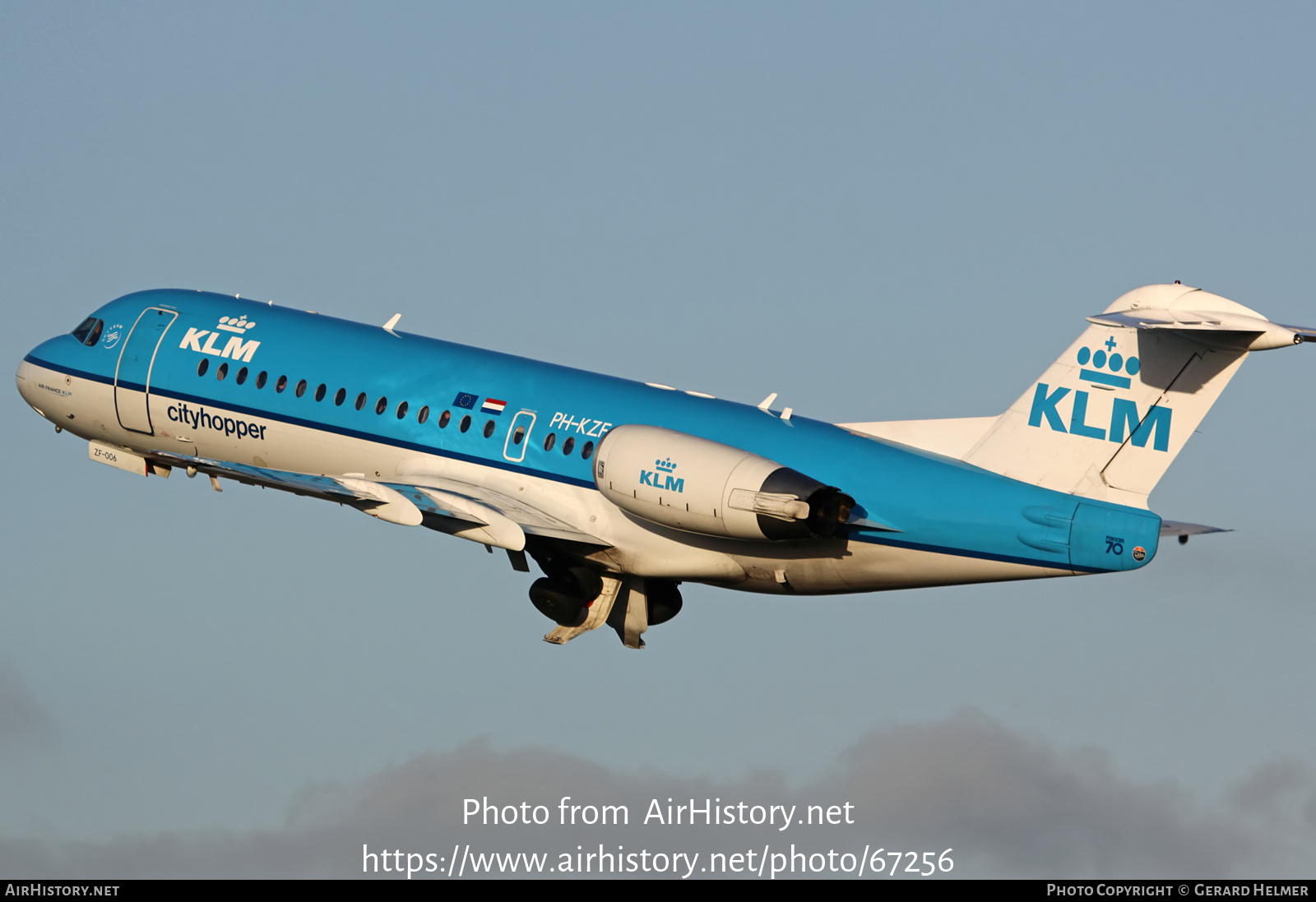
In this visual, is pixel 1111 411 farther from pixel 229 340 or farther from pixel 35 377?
pixel 35 377

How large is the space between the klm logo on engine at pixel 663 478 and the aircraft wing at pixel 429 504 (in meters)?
2.00

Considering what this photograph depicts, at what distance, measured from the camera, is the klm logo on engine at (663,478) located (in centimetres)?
2953

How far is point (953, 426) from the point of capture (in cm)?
→ 3067

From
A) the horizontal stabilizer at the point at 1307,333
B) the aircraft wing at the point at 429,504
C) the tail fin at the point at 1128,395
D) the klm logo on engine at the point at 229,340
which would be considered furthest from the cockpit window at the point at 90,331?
the horizontal stabilizer at the point at 1307,333

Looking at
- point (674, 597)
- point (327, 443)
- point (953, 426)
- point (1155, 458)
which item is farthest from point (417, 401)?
point (1155, 458)

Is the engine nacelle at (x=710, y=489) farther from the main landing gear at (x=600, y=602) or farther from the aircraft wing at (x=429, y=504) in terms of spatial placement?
the main landing gear at (x=600, y=602)

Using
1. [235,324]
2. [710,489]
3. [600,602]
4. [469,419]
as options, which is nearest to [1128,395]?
[710,489]

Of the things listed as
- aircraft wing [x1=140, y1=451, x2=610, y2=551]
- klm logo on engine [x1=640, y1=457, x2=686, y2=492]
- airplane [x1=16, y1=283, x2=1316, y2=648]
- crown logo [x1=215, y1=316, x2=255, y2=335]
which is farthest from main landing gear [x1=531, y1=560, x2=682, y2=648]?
crown logo [x1=215, y1=316, x2=255, y2=335]

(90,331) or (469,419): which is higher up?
(90,331)

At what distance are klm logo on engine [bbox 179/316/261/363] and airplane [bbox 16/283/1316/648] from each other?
0.14 ft

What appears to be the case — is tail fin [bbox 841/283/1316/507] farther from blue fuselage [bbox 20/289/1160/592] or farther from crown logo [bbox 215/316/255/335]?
crown logo [bbox 215/316/255/335]

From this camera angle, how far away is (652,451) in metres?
29.9

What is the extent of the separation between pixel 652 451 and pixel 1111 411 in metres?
6.25

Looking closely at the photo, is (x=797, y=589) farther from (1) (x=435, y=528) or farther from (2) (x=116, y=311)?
(2) (x=116, y=311)
